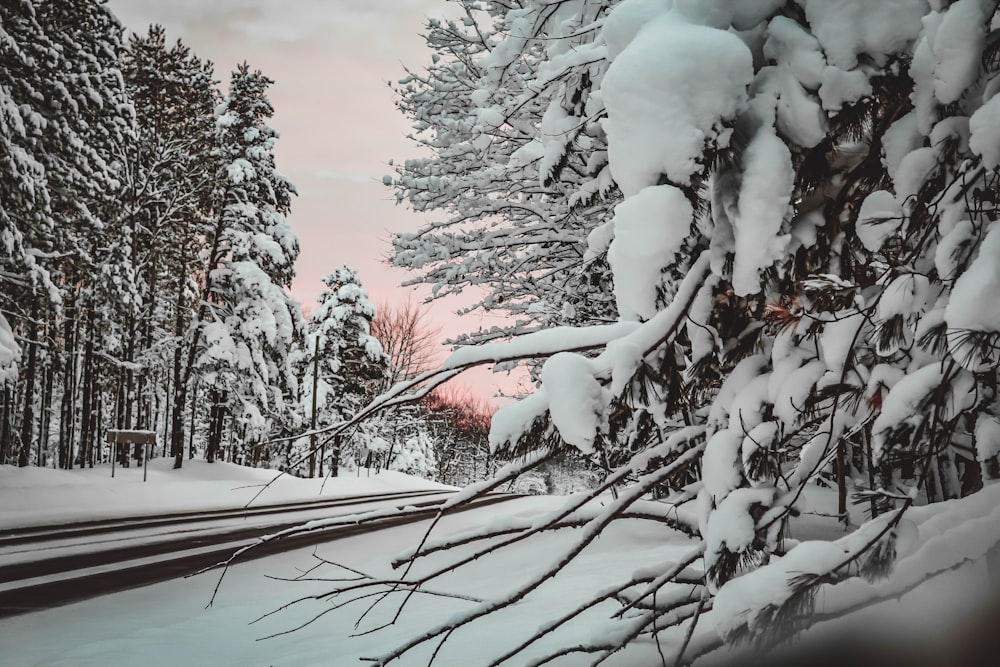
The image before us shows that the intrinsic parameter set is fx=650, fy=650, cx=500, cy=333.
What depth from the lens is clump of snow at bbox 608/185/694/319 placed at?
1529 millimetres

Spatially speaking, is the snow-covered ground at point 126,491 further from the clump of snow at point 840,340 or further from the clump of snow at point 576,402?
the clump of snow at point 840,340

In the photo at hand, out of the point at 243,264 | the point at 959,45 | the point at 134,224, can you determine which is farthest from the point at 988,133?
the point at 134,224

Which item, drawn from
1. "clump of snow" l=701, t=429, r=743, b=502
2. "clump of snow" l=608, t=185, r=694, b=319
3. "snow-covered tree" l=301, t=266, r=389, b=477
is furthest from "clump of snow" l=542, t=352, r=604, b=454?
"snow-covered tree" l=301, t=266, r=389, b=477

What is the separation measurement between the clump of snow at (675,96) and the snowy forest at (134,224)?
11.9 meters

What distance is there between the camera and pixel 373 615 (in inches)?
197

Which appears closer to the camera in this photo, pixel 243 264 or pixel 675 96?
pixel 675 96

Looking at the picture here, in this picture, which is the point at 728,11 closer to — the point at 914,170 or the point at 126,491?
the point at 914,170

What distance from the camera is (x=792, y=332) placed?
6.16ft

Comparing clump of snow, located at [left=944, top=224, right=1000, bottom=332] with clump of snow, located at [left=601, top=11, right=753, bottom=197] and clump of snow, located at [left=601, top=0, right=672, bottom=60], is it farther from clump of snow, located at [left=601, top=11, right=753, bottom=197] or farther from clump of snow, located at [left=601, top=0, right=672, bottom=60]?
clump of snow, located at [left=601, top=0, right=672, bottom=60]

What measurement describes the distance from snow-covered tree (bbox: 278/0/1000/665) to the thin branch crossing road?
8.17 ft

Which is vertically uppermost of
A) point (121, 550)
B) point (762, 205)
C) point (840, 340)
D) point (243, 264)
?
point (243, 264)

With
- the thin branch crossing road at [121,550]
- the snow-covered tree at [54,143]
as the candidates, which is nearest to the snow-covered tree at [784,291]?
the thin branch crossing road at [121,550]

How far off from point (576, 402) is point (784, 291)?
72cm

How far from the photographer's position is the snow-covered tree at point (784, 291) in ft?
4.90
